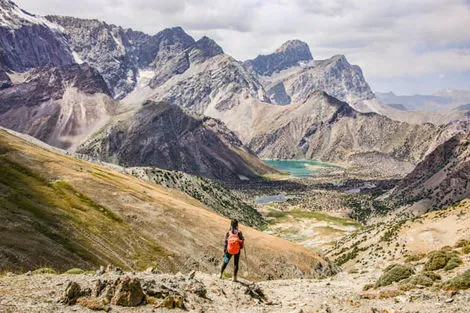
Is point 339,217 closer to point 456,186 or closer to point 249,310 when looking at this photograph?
point 456,186

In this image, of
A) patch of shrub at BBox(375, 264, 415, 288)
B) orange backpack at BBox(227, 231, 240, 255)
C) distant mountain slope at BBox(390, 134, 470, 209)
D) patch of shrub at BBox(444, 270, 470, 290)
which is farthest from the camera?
distant mountain slope at BBox(390, 134, 470, 209)

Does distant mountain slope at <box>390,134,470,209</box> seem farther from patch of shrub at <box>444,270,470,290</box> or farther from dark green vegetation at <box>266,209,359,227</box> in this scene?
patch of shrub at <box>444,270,470,290</box>

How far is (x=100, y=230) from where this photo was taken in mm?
53875

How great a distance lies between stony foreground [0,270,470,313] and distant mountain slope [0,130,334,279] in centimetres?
1400

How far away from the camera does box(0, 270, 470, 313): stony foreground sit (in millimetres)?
19672

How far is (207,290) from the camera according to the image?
26.5 metres

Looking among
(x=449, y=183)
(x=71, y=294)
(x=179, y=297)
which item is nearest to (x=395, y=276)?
(x=179, y=297)

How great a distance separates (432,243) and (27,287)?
211ft

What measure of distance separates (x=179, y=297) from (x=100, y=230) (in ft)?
111

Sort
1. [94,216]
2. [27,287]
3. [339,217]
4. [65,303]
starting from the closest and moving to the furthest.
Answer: [65,303]
[27,287]
[94,216]
[339,217]

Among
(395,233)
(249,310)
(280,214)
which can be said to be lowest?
(280,214)

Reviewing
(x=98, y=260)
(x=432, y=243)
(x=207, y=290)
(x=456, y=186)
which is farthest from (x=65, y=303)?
(x=456, y=186)

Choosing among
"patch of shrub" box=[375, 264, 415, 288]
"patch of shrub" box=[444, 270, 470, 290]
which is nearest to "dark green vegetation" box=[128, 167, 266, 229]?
"patch of shrub" box=[375, 264, 415, 288]

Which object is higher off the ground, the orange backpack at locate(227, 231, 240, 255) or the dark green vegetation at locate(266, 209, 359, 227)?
the orange backpack at locate(227, 231, 240, 255)
